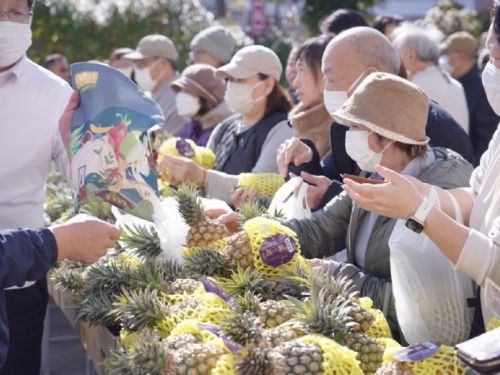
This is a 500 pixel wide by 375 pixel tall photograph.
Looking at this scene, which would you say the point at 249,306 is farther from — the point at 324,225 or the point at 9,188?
the point at 9,188

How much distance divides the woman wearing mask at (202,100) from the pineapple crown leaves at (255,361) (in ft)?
13.2

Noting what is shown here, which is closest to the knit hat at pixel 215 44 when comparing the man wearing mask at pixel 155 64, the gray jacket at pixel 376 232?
the man wearing mask at pixel 155 64

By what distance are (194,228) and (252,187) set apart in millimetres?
983

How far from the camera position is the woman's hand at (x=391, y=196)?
2.32m

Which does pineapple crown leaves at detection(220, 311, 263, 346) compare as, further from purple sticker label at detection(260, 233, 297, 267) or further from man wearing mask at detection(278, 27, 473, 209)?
man wearing mask at detection(278, 27, 473, 209)

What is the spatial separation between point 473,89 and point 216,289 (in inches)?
235

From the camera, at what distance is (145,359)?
2271 mm

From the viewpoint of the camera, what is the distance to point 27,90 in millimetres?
3395

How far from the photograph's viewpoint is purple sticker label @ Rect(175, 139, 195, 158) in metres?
4.97

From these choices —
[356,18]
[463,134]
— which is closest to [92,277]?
[463,134]

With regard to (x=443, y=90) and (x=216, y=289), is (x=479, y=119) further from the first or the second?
(x=216, y=289)

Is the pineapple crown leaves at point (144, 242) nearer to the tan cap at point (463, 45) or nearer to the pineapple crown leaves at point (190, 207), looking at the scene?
the pineapple crown leaves at point (190, 207)

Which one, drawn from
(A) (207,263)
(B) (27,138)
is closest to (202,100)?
(B) (27,138)

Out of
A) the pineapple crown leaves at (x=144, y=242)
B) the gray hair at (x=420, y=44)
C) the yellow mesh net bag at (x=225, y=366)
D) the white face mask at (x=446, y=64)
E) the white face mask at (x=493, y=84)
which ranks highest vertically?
the white face mask at (x=493, y=84)
